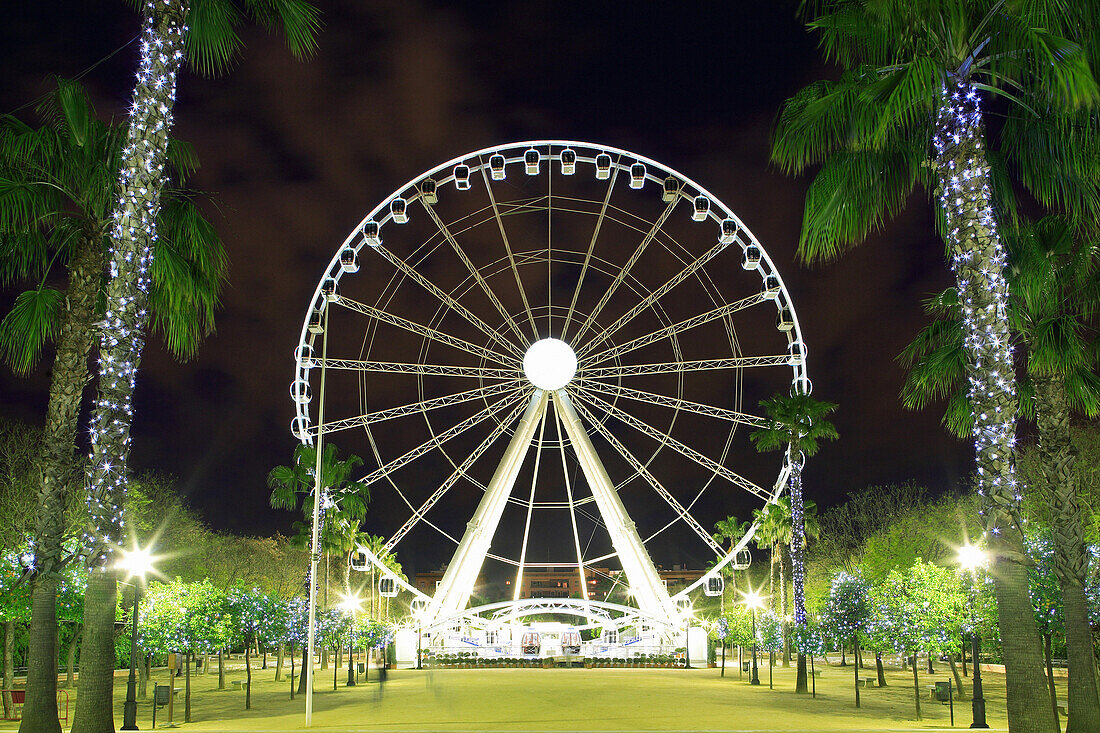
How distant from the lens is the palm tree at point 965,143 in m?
10.7

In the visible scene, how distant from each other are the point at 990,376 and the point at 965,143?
120 inches

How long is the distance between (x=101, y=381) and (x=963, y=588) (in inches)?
842

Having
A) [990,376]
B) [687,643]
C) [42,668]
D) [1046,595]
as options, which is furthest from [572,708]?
[687,643]

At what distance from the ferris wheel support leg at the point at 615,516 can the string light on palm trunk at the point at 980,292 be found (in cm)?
2382

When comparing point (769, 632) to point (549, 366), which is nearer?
point (549, 366)

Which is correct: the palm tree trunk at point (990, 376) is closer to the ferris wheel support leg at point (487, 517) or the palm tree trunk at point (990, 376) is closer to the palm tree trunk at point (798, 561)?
the palm tree trunk at point (798, 561)

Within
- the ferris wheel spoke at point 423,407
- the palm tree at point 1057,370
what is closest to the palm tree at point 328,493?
the ferris wheel spoke at point 423,407

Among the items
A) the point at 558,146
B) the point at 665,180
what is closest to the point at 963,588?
the point at 665,180

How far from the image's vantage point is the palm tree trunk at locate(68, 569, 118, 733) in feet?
38.2

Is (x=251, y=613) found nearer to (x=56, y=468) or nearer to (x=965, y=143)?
(x=56, y=468)

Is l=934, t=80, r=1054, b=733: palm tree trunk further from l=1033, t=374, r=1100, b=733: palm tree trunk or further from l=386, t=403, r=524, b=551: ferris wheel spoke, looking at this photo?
l=386, t=403, r=524, b=551: ferris wheel spoke

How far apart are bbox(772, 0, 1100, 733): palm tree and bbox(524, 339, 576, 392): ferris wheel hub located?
2068 centimetres

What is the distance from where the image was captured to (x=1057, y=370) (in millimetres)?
14445

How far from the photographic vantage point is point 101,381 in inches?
464
